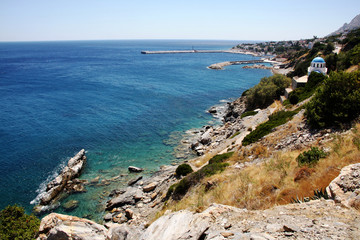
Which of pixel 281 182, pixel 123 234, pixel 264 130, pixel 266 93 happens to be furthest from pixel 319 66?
pixel 123 234

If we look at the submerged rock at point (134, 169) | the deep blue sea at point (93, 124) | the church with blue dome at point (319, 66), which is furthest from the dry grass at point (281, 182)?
the church with blue dome at point (319, 66)

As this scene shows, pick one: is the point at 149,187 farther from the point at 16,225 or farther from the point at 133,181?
the point at 16,225

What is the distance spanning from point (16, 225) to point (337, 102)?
1093 inches

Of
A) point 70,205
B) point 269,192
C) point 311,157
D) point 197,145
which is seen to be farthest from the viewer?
point 197,145

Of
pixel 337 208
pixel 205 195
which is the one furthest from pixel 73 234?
pixel 337 208

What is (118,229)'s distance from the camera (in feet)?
51.9

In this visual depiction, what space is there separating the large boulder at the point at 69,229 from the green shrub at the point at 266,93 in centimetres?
4169

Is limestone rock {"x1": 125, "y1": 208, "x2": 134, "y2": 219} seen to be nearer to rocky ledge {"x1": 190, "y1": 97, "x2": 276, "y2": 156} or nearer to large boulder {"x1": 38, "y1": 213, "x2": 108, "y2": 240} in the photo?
large boulder {"x1": 38, "y1": 213, "x2": 108, "y2": 240}

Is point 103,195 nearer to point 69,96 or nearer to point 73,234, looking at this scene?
point 73,234

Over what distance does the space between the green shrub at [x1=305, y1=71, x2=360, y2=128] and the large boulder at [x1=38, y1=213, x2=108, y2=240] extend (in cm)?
1973

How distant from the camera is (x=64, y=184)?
2838 centimetres

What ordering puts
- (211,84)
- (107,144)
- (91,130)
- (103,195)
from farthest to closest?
(211,84) < (91,130) < (107,144) < (103,195)

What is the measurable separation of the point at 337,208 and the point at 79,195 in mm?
26447

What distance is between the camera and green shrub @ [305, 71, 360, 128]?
17.4m
